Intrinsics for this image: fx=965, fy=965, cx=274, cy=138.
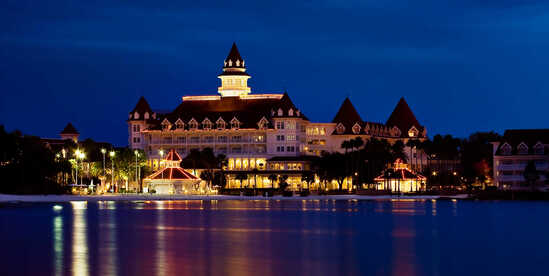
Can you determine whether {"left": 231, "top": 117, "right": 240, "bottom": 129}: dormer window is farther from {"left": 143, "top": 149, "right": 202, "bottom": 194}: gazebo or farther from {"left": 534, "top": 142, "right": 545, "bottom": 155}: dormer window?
{"left": 534, "top": 142, "right": 545, "bottom": 155}: dormer window

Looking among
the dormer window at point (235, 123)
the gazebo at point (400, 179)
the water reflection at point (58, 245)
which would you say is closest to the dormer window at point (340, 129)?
the dormer window at point (235, 123)

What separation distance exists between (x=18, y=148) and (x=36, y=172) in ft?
11.5

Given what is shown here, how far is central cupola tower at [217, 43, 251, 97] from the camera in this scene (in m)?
171

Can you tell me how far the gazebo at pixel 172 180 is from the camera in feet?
440

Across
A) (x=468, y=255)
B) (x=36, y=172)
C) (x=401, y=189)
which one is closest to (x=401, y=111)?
(x=401, y=189)

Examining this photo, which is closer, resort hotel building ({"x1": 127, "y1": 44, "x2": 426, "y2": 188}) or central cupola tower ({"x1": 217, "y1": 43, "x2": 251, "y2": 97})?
resort hotel building ({"x1": 127, "y1": 44, "x2": 426, "y2": 188})

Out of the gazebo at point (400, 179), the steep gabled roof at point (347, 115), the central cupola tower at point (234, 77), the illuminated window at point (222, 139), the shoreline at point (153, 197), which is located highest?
the central cupola tower at point (234, 77)

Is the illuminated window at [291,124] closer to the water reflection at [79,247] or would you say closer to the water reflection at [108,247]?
the water reflection at [79,247]

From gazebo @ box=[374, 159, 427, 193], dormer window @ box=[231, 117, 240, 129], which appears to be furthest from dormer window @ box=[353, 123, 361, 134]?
dormer window @ box=[231, 117, 240, 129]

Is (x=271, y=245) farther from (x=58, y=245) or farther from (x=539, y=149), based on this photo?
(x=539, y=149)

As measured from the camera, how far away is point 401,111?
176m

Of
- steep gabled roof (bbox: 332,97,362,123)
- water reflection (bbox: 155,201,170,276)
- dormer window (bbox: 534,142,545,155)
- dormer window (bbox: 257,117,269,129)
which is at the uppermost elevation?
steep gabled roof (bbox: 332,97,362,123)

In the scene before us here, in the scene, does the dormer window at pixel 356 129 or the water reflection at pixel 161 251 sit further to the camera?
the dormer window at pixel 356 129

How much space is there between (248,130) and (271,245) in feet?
354
